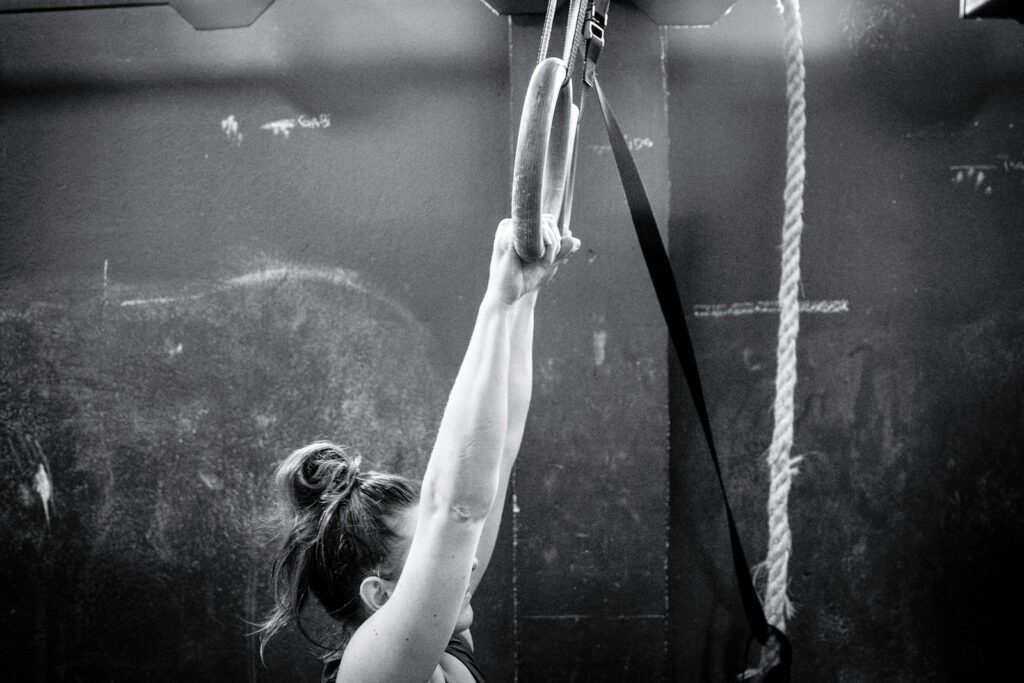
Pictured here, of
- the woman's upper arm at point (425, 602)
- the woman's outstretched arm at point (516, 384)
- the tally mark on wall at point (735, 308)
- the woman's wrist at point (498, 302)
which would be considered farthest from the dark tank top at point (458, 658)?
the tally mark on wall at point (735, 308)

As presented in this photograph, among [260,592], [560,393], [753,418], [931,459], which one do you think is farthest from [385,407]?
[931,459]

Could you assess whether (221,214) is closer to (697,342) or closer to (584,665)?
(697,342)

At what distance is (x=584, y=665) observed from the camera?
1.63 metres

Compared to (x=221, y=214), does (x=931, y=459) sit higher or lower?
lower

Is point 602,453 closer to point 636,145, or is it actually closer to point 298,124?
point 636,145

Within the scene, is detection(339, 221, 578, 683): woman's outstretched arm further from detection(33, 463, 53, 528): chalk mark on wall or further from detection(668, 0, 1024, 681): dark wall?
detection(33, 463, 53, 528): chalk mark on wall

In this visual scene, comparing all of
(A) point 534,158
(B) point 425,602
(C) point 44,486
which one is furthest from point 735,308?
(C) point 44,486

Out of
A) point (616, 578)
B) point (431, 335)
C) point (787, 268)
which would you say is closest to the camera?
point (787, 268)

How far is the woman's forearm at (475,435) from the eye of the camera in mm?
752

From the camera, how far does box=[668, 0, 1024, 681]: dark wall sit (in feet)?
5.78

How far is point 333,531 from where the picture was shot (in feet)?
3.23

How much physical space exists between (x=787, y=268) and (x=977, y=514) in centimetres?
102

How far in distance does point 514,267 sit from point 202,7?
1273mm

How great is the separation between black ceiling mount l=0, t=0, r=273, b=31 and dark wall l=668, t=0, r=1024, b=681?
1.11 m
